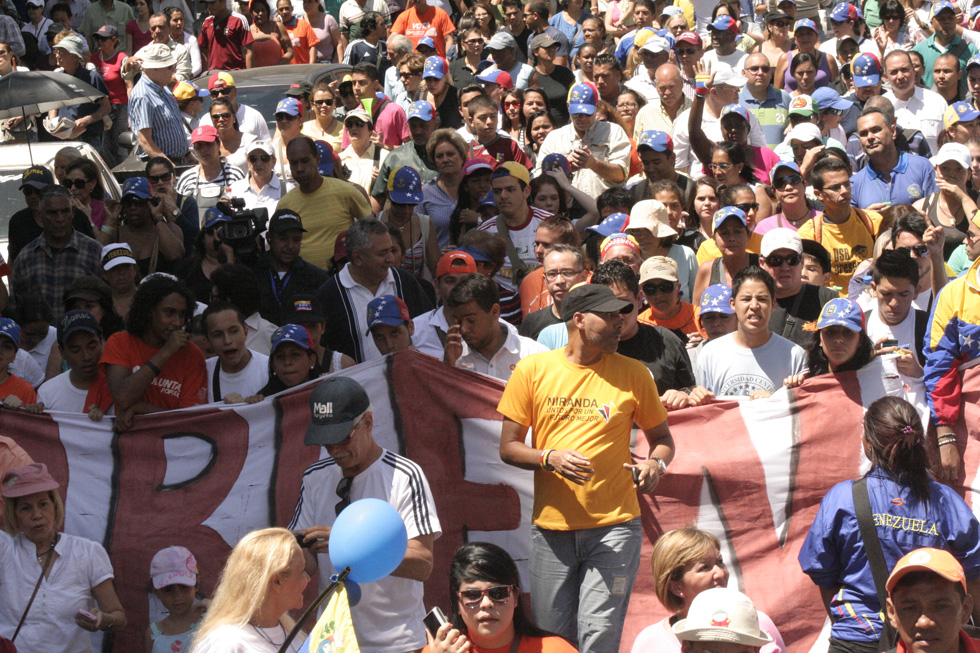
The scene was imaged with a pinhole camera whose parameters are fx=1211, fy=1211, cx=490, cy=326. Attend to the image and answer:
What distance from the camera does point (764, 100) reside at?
38.6 ft

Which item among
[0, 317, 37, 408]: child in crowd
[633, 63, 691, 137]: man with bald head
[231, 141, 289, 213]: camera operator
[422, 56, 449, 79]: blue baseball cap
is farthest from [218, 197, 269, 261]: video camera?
[633, 63, 691, 137]: man with bald head

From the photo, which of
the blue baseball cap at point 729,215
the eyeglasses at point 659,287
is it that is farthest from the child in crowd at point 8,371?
the blue baseball cap at point 729,215

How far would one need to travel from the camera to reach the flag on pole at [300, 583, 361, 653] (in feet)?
12.0

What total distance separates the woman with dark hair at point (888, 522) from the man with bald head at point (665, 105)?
6.72 m

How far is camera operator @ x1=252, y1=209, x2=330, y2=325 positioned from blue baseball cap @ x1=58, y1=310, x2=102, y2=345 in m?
1.37

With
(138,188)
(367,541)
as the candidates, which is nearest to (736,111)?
(138,188)

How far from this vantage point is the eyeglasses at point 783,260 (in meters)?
7.26

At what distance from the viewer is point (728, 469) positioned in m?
6.36

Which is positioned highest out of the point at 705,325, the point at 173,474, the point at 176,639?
the point at 705,325

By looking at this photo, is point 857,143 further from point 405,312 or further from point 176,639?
point 176,639

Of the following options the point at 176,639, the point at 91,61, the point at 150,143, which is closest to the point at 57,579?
the point at 176,639

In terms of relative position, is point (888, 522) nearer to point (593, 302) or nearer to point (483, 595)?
point (593, 302)

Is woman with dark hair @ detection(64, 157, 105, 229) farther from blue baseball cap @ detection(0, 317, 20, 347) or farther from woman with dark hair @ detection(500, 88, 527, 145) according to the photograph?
woman with dark hair @ detection(500, 88, 527, 145)

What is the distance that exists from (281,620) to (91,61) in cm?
1326
